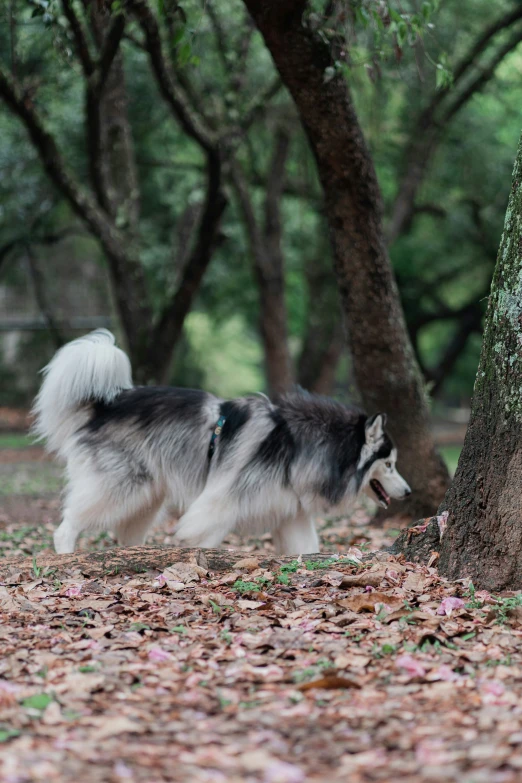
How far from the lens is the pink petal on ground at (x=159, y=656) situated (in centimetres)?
406

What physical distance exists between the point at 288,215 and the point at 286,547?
17997mm

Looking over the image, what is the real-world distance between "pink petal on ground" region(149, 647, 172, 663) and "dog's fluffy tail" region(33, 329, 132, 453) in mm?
3415

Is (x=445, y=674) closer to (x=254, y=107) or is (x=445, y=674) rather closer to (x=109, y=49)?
(x=109, y=49)

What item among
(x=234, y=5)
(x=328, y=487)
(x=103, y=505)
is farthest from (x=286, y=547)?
(x=234, y=5)

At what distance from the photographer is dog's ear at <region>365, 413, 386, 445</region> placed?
7445 mm

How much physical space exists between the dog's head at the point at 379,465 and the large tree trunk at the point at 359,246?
0.94 meters

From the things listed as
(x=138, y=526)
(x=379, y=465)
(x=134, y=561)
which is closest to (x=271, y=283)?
(x=379, y=465)

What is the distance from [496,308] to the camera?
4.90 metres

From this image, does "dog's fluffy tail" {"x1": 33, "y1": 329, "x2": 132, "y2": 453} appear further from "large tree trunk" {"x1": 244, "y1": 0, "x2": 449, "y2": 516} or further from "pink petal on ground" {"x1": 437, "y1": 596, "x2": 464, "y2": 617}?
"pink petal on ground" {"x1": 437, "y1": 596, "x2": 464, "y2": 617}

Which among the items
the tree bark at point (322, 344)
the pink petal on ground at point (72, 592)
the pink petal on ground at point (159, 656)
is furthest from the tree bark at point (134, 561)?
the tree bark at point (322, 344)

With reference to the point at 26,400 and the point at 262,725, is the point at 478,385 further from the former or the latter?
the point at 26,400

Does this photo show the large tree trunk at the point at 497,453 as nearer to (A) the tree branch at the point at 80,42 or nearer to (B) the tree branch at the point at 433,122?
(A) the tree branch at the point at 80,42

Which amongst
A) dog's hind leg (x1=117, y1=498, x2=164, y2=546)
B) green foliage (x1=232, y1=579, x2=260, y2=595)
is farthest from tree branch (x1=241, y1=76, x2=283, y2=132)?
green foliage (x1=232, y1=579, x2=260, y2=595)

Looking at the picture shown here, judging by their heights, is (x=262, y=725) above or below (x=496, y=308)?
below
